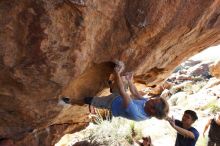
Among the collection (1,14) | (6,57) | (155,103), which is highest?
(1,14)

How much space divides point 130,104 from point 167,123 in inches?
371

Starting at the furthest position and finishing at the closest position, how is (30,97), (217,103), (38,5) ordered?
(217,103), (30,97), (38,5)

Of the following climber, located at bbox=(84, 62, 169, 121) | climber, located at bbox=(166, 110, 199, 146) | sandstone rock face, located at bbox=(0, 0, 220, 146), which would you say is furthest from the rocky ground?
climber, located at bbox=(84, 62, 169, 121)

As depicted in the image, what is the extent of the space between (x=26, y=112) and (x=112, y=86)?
1557mm

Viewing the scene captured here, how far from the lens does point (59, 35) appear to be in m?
4.82

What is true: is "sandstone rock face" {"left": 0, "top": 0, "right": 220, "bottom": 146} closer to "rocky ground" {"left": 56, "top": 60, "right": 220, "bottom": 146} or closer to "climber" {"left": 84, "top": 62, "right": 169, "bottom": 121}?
"climber" {"left": 84, "top": 62, "right": 169, "bottom": 121}

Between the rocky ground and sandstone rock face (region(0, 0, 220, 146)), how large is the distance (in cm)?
336

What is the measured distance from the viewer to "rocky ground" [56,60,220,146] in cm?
1173

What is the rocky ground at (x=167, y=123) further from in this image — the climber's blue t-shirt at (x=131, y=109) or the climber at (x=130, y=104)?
the climber's blue t-shirt at (x=131, y=109)

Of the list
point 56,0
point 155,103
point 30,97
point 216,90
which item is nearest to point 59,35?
point 56,0

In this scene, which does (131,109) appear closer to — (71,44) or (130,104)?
(130,104)

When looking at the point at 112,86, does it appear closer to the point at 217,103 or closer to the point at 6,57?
the point at 6,57

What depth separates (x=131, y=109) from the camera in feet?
17.6

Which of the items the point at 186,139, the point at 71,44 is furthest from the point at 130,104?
the point at 186,139
